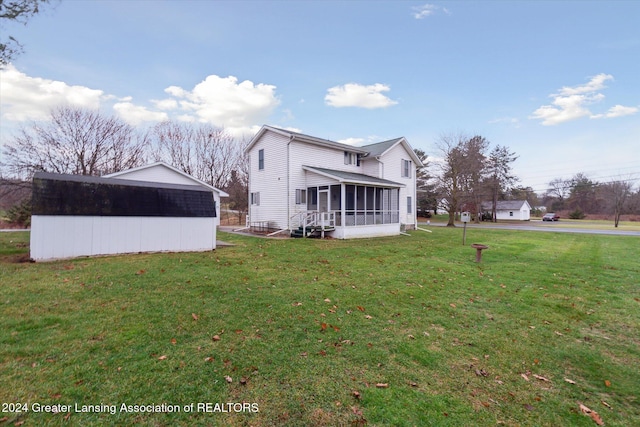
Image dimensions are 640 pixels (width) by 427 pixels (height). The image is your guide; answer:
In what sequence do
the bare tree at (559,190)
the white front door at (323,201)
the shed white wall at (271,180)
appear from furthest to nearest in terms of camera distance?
the bare tree at (559,190) < the shed white wall at (271,180) < the white front door at (323,201)

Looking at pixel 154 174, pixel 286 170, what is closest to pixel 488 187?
pixel 286 170

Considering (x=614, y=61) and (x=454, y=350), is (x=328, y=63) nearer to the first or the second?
(x=614, y=61)

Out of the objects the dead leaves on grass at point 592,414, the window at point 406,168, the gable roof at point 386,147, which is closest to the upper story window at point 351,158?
the gable roof at point 386,147

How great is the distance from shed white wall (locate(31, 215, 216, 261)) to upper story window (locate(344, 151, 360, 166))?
39.3 feet

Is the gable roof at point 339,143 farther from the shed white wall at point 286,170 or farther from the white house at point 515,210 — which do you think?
the white house at point 515,210

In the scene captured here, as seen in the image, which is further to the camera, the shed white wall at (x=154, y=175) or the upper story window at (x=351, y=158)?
the upper story window at (x=351, y=158)

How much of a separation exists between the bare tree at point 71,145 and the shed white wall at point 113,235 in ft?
66.3

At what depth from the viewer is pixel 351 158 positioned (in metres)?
21.0

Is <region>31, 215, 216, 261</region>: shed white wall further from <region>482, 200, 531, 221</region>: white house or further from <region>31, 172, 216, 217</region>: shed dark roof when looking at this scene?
<region>482, 200, 531, 221</region>: white house

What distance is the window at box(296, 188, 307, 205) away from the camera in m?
17.7

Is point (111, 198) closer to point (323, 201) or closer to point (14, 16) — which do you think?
point (14, 16)

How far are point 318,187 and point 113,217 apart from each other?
1037cm

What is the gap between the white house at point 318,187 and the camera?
16.3 m

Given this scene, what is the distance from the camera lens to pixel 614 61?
50.6 feet
